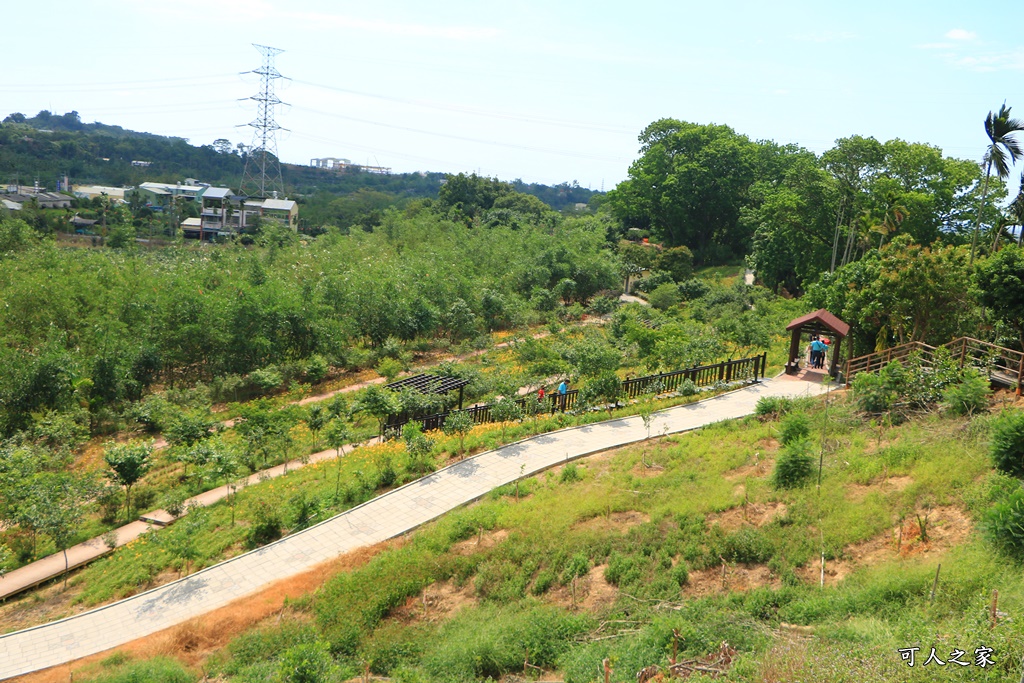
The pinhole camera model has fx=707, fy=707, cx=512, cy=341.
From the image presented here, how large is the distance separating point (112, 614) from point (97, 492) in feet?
14.4

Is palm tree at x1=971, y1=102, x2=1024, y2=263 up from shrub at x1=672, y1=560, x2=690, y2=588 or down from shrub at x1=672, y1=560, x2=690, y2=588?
up

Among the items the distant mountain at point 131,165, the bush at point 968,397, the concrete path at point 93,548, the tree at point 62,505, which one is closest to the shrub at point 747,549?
the bush at point 968,397

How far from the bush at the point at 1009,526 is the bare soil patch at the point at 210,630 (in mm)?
8700

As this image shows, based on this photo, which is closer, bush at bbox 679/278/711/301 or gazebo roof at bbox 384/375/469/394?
gazebo roof at bbox 384/375/469/394

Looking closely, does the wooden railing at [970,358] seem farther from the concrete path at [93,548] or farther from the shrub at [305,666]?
the concrete path at [93,548]

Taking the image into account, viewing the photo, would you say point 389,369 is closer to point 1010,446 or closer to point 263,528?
point 263,528

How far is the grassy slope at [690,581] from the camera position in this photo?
7.54 m

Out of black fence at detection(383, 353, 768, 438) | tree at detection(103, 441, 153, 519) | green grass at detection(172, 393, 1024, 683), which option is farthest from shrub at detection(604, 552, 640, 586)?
tree at detection(103, 441, 153, 519)

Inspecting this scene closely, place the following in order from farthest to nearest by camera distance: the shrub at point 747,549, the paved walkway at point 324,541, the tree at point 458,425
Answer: the tree at point 458,425
the shrub at point 747,549
the paved walkway at point 324,541

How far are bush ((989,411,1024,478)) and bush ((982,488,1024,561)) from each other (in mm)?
1628

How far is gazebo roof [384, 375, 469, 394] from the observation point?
1773 cm

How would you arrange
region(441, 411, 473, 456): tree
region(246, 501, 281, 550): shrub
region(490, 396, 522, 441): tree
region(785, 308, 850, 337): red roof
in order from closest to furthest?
region(246, 501, 281, 550): shrub
region(441, 411, 473, 456): tree
region(490, 396, 522, 441): tree
region(785, 308, 850, 337): red roof

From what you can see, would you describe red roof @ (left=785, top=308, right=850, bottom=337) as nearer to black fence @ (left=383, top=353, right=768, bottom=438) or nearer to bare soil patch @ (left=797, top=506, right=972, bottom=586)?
black fence @ (left=383, top=353, right=768, bottom=438)

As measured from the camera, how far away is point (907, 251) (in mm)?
18797
